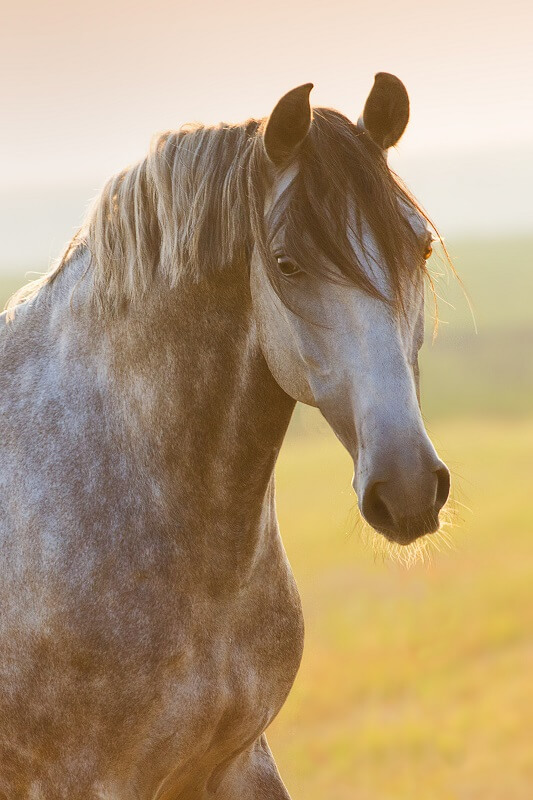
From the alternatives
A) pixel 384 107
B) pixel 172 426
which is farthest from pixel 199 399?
pixel 384 107

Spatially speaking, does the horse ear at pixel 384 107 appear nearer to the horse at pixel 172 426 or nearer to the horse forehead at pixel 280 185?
the horse at pixel 172 426

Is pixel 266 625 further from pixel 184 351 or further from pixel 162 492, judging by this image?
pixel 184 351

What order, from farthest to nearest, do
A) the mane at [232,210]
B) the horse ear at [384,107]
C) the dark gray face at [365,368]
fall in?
the horse ear at [384,107] < the mane at [232,210] < the dark gray face at [365,368]

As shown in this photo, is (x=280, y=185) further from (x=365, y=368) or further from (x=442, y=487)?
(x=442, y=487)

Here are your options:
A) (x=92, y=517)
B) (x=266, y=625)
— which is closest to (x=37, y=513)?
(x=92, y=517)

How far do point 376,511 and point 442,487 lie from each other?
14cm

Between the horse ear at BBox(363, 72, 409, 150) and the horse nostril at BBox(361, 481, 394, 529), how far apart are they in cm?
89

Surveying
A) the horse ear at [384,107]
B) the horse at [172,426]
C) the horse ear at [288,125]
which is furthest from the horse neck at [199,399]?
the horse ear at [384,107]

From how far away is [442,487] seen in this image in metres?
1.92

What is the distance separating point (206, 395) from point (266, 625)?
0.69m

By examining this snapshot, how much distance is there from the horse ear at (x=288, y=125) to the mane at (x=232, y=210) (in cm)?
4

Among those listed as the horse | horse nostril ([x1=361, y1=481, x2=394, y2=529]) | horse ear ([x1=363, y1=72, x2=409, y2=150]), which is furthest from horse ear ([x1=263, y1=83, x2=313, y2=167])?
horse nostril ([x1=361, y1=481, x2=394, y2=529])

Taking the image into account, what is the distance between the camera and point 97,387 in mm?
2453

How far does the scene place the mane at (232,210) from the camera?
208 centimetres
